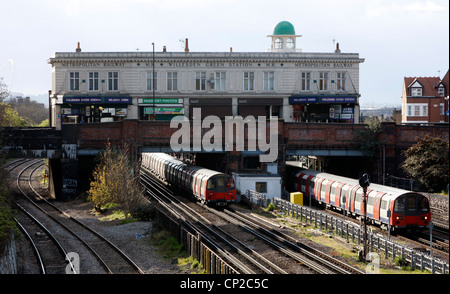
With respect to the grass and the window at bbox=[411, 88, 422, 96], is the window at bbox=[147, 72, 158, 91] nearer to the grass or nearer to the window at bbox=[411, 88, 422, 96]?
the grass

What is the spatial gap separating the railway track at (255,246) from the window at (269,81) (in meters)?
25.3

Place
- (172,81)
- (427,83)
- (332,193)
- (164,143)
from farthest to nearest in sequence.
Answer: (427,83)
(172,81)
(164,143)
(332,193)

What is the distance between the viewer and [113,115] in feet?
206

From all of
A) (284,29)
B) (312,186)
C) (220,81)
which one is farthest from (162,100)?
(312,186)

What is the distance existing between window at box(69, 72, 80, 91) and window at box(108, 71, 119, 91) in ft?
11.2

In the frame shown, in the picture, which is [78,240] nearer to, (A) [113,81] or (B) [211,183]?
(B) [211,183]

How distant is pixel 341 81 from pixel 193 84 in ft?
55.6

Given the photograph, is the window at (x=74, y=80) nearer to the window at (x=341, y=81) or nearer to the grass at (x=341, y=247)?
the window at (x=341, y=81)

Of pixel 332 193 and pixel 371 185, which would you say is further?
pixel 332 193

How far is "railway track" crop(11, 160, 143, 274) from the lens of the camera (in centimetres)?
2429

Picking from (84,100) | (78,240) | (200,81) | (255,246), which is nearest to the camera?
(255,246)

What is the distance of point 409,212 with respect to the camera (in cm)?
3102
